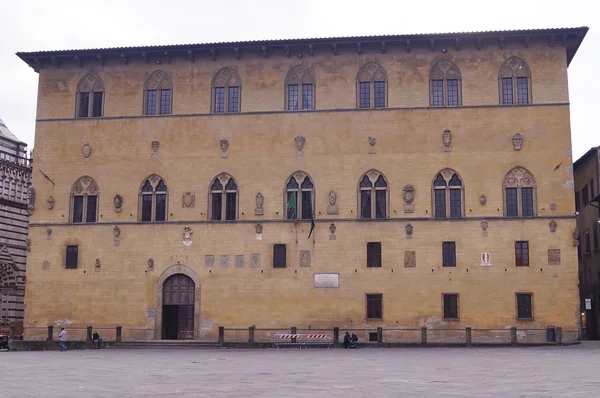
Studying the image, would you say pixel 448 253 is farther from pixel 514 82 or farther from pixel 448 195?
pixel 514 82

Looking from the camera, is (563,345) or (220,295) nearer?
(563,345)

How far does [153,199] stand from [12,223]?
16259 mm

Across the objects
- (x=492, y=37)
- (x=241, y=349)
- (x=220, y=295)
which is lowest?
(x=241, y=349)

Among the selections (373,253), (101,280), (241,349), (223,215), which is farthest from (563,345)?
(101,280)

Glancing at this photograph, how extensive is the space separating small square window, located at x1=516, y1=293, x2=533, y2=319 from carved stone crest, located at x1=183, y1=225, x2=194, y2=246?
16.5m

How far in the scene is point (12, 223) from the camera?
5175cm

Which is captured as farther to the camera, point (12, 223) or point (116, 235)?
point (12, 223)

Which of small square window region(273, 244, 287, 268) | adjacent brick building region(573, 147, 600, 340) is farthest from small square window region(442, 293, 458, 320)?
adjacent brick building region(573, 147, 600, 340)

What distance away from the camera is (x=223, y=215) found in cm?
3966

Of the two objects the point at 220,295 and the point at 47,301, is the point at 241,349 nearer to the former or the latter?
the point at 220,295

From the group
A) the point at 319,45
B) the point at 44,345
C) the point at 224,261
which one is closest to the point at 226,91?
the point at 319,45

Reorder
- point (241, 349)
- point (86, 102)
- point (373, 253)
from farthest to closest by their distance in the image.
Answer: point (86, 102)
point (373, 253)
point (241, 349)

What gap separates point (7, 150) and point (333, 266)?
25.8m

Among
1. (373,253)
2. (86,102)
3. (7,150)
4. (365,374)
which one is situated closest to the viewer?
(365,374)
